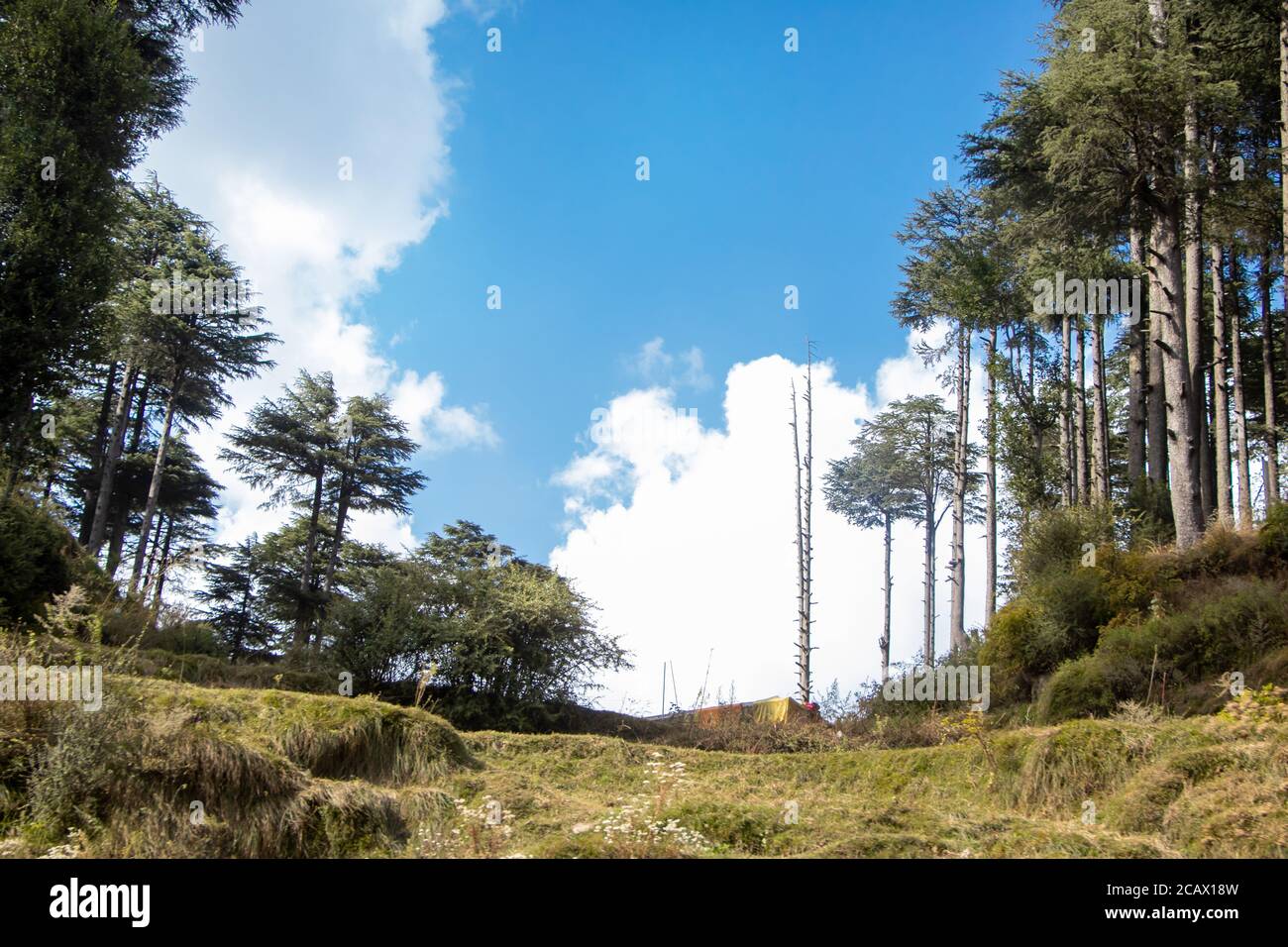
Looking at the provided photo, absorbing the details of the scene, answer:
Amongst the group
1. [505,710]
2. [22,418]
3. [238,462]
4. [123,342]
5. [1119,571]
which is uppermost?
[123,342]

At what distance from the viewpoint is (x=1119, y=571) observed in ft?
45.2

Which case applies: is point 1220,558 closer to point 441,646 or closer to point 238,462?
point 441,646

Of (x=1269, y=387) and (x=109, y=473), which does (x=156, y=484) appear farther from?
(x=1269, y=387)

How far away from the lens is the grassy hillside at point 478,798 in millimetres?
5441

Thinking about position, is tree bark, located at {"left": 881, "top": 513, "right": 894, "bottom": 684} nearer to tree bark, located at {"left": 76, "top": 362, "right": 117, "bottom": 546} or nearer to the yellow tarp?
the yellow tarp

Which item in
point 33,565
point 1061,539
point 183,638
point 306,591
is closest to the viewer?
point 33,565

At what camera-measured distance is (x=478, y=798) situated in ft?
25.4

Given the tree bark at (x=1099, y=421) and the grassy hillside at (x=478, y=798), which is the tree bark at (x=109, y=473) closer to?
the grassy hillside at (x=478, y=798)

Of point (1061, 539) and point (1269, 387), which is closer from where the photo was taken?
point (1061, 539)

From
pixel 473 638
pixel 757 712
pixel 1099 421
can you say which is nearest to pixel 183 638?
pixel 473 638

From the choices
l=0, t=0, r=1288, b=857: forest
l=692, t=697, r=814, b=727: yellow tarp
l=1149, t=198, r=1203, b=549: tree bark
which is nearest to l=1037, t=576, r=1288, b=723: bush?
l=0, t=0, r=1288, b=857: forest

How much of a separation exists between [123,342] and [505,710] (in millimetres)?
15691
